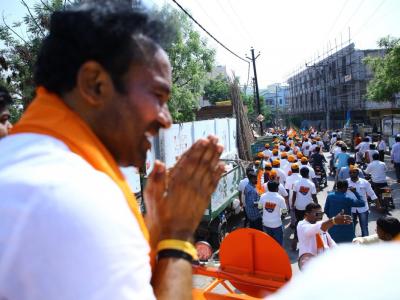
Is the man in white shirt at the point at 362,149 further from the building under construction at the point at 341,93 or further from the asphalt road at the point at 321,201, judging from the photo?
the building under construction at the point at 341,93

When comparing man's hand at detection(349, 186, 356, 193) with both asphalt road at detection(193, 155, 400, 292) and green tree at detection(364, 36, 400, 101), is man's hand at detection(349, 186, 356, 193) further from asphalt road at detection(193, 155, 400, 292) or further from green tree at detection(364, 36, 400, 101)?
green tree at detection(364, 36, 400, 101)

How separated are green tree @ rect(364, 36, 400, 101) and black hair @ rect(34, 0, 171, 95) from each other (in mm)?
20066

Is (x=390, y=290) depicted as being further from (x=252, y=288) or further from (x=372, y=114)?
(x=372, y=114)

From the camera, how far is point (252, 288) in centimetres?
276

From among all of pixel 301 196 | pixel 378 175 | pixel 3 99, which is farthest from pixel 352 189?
pixel 3 99

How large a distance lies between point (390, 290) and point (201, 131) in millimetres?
12946

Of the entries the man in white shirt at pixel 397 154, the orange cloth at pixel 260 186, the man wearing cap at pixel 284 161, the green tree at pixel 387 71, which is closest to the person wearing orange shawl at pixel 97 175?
the orange cloth at pixel 260 186

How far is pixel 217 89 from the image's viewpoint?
46312mm

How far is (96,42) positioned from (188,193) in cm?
45

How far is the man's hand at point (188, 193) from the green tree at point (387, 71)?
19953mm

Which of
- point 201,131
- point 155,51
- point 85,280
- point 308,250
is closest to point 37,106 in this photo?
point 155,51

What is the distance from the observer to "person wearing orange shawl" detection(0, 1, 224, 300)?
0.66m

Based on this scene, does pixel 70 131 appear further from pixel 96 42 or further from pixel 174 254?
pixel 174 254

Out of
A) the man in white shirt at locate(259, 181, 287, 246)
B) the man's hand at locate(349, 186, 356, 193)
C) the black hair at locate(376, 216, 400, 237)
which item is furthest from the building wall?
the black hair at locate(376, 216, 400, 237)
